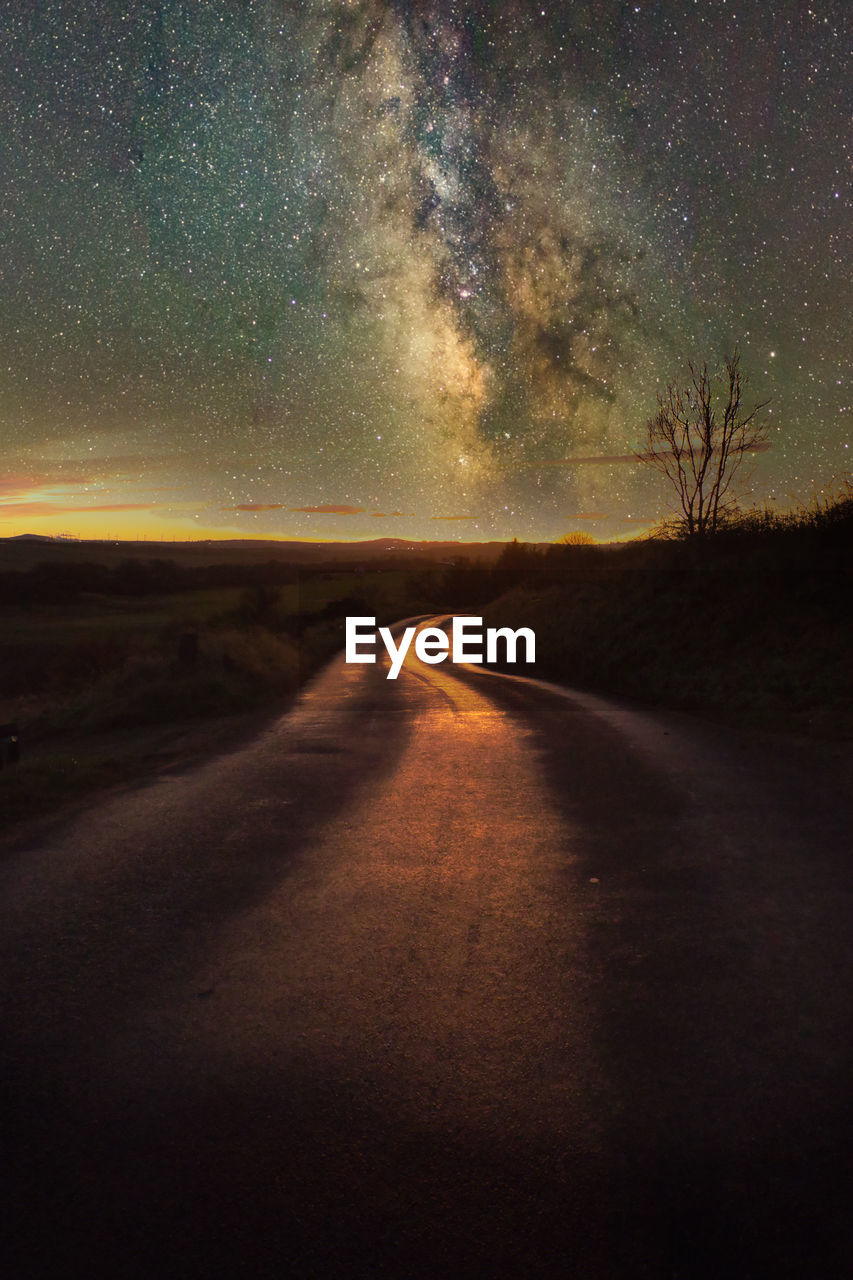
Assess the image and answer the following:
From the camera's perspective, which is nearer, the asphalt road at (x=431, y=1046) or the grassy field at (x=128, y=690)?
the asphalt road at (x=431, y=1046)

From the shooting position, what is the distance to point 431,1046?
375 cm

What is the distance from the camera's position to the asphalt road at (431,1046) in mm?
2615

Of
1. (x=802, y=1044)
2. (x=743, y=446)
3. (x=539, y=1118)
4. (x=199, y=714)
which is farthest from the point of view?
(x=743, y=446)

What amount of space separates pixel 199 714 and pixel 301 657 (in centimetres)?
1580

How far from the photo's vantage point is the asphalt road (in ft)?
8.58

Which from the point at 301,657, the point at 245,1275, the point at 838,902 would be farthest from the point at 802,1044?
the point at 301,657

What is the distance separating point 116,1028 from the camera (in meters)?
3.94

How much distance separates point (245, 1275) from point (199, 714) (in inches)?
634

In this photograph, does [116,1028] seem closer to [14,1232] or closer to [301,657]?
[14,1232]

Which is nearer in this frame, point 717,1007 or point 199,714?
point 717,1007

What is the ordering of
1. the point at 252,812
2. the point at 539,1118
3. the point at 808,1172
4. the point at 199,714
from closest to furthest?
the point at 808,1172 → the point at 539,1118 → the point at 252,812 → the point at 199,714

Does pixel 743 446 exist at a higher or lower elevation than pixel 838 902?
higher

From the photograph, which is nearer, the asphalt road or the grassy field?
the asphalt road

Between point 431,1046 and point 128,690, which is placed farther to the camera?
point 128,690
